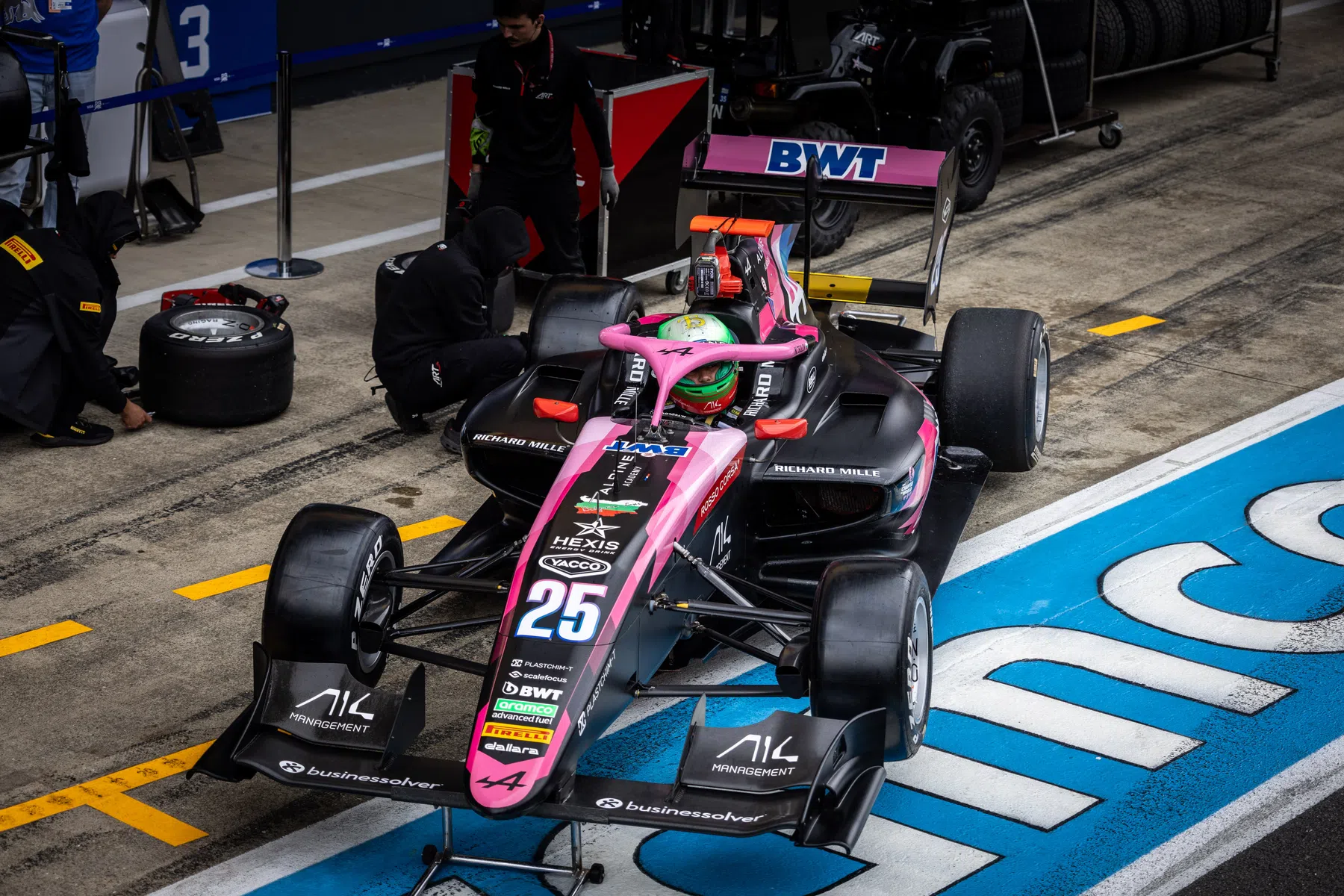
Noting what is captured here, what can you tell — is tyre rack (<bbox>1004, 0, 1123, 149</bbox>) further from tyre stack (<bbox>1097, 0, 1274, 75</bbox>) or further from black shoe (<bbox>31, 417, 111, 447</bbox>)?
black shoe (<bbox>31, 417, 111, 447</bbox>)

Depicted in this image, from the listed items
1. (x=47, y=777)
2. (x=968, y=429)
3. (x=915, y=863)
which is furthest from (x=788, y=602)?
(x=47, y=777)

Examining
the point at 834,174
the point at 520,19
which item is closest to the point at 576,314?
the point at 834,174

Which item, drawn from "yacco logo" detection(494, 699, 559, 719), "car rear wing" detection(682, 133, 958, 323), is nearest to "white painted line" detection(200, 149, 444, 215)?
"car rear wing" detection(682, 133, 958, 323)

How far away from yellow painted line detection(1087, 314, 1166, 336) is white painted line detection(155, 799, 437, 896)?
608cm

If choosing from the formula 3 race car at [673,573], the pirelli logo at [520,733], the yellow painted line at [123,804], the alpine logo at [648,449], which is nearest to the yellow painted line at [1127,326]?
the formula 3 race car at [673,573]

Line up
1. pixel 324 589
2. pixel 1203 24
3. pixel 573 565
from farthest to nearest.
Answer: pixel 1203 24, pixel 324 589, pixel 573 565

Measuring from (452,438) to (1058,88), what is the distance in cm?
745

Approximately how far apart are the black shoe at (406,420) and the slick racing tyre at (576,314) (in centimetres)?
105

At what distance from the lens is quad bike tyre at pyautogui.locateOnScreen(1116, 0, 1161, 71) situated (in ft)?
49.1

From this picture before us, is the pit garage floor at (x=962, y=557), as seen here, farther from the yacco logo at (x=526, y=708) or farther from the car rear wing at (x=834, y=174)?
the car rear wing at (x=834, y=174)

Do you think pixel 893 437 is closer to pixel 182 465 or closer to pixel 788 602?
pixel 788 602

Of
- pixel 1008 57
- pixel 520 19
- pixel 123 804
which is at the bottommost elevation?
pixel 123 804

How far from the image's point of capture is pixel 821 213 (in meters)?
11.7

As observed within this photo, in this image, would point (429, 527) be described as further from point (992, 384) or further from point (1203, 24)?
point (1203, 24)
